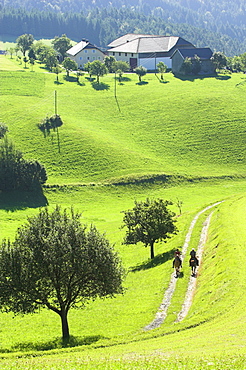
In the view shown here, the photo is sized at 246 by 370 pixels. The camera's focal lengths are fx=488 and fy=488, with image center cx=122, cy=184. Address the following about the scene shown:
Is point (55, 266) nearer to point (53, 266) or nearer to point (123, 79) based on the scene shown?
point (53, 266)

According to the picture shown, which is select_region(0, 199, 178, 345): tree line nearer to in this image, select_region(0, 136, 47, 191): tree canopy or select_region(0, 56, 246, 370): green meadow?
select_region(0, 56, 246, 370): green meadow

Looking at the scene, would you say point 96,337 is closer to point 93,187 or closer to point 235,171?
point 93,187

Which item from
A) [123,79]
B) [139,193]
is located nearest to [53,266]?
[139,193]

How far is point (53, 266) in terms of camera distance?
3806 centimetres

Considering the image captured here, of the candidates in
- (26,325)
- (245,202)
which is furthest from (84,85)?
(26,325)

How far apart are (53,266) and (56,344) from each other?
238 inches

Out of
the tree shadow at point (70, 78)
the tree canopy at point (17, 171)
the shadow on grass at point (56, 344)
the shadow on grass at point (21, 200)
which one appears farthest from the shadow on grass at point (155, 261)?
the tree shadow at point (70, 78)

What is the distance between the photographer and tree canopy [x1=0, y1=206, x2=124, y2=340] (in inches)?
1506

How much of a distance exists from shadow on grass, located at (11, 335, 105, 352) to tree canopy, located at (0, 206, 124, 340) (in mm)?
947

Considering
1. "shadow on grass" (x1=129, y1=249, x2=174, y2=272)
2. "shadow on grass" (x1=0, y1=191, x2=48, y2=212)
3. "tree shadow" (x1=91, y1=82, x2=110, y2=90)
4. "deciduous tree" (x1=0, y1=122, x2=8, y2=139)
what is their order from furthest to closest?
"tree shadow" (x1=91, y1=82, x2=110, y2=90) → "deciduous tree" (x1=0, y1=122, x2=8, y2=139) → "shadow on grass" (x1=0, y1=191, x2=48, y2=212) → "shadow on grass" (x1=129, y1=249, x2=174, y2=272)

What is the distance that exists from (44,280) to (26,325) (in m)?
9.87

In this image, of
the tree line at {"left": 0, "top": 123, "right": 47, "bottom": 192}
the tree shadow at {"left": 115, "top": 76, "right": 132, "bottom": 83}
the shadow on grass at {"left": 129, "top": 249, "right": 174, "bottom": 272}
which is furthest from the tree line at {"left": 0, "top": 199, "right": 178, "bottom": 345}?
the tree shadow at {"left": 115, "top": 76, "right": 132, "bottom": 83}

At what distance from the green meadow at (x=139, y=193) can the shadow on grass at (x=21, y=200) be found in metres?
0.45

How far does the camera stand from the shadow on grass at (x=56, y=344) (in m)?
36.9
